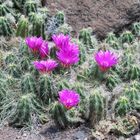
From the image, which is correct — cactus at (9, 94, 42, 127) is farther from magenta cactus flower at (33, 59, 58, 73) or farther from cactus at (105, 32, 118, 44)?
cactus at (105, 32, 118, 44)

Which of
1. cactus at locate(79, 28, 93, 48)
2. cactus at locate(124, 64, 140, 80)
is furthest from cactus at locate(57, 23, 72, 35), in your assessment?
cactus at locate(124, 64, 140, 80)

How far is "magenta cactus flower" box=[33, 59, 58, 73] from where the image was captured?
486 cm

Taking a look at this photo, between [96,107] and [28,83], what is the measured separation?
2.57ft

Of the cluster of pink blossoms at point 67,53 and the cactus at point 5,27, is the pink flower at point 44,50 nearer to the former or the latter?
the cluster of pink blossoms at point 67,53

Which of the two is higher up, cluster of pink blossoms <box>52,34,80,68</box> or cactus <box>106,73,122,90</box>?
cluster of pink blossoms <box>52,34,80,68</box>

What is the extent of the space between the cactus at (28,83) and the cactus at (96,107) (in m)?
0.66

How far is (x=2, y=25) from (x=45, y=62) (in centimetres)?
153

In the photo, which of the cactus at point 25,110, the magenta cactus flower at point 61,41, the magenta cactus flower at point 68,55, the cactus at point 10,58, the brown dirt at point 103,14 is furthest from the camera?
the brown dirt at point 103,14

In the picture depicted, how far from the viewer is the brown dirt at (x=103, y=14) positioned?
673 centimetres

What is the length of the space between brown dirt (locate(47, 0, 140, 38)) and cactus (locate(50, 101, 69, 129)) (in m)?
2.34

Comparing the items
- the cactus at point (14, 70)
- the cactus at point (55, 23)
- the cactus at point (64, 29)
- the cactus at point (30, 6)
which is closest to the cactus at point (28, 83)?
the cactus at point (14, 70)

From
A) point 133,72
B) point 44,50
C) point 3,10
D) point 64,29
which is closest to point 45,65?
point 44,50

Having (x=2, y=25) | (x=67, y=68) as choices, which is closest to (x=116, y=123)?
(x=67, y=68)

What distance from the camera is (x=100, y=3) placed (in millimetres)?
6762
